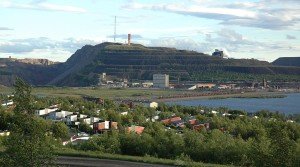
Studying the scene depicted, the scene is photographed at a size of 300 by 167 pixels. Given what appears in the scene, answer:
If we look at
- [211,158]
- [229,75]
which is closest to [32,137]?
[211,158]

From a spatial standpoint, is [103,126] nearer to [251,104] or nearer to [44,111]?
[44,111]

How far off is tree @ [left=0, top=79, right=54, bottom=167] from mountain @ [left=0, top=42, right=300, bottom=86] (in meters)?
99.8

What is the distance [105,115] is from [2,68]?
9649 centimetres

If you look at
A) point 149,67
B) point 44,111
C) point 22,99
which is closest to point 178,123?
point 44,111

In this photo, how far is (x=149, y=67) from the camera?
115000mm

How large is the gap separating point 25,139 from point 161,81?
9501 cm

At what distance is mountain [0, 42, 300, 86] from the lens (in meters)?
111

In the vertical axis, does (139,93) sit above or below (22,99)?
below

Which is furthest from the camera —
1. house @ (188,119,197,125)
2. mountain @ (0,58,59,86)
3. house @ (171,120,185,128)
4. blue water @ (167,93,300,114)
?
mountain @ (0,58,59,86)

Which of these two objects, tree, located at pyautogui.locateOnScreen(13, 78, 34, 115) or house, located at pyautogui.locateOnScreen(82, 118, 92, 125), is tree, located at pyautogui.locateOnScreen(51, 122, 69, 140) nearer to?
house, located at pyautogui.locateOnScreen(82, 118, 92, 125)

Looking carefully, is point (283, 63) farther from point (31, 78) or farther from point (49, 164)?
point (49, 164)

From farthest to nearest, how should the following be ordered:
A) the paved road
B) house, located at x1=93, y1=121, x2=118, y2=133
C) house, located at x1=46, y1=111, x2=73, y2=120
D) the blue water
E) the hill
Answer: the hill < the blue water < house, located at x1=46, y1=111, x2=73, y2=120 < house, located at x1=93, y1=121, x2=118, y2=133 < the paved road

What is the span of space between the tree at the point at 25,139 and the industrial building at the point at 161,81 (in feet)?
307

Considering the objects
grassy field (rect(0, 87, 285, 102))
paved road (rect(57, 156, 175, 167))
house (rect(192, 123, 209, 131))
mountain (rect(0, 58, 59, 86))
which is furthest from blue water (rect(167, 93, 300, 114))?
mountain (rect(0, 58, 59, 86))
